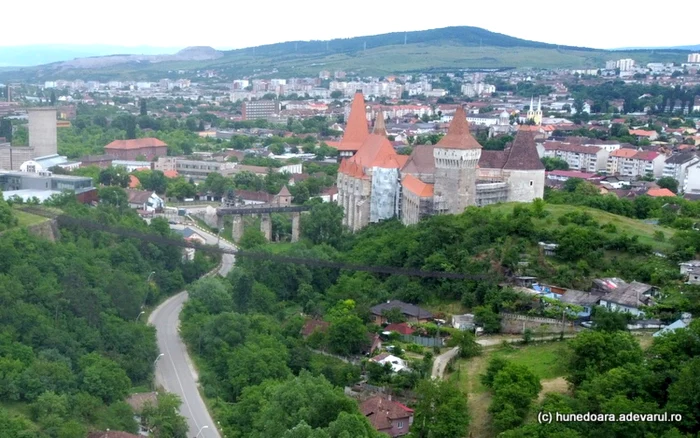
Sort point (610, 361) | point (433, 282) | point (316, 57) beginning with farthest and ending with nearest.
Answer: point (316, 57) < point (433, 282) < point (610, 361)

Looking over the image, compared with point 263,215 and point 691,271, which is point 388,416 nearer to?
point 691,271

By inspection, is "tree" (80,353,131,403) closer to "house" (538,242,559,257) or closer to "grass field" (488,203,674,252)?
"house" (538,242,559,257)

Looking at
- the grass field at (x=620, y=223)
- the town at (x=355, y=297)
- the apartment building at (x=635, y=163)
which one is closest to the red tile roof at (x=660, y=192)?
the town at (x=355, y=297)

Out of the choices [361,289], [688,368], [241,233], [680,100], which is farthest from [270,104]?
[688,368]

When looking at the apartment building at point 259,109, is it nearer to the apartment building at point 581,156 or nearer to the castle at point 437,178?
the apartment building at point 581,156

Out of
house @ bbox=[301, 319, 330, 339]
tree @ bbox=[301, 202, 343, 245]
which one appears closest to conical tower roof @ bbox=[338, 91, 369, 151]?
tree @ bbox=[301, 202, 343, 245]

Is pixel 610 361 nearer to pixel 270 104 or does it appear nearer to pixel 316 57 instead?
pixel 270 104

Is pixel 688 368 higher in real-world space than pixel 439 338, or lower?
higher
